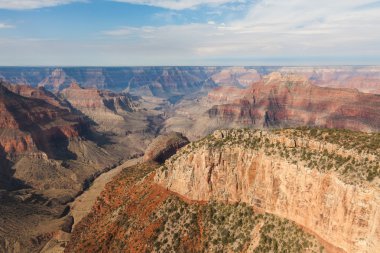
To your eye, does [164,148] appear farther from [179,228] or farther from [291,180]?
[291,180]

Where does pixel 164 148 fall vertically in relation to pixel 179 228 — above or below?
below

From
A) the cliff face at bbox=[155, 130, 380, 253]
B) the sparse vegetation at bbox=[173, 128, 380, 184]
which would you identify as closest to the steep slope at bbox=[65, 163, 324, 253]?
the cliff face at bbox=[155, 130, 380, 253]

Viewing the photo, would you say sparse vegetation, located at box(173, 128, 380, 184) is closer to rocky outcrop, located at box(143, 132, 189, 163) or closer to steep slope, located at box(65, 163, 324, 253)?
steep slope, located at box(65, 163, 324, 253)

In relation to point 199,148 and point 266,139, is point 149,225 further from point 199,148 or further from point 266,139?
point 266,139

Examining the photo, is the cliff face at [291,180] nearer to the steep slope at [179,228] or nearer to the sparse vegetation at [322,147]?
the sparse vegetation at [322,147]

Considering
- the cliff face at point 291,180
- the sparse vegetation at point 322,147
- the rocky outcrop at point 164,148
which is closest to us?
the cliff face at point 291,180

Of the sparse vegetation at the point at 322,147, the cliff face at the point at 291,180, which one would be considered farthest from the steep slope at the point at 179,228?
the sparse vegetation at the point at 322,147

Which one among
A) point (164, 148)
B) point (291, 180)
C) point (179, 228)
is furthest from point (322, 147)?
point (164, 148)

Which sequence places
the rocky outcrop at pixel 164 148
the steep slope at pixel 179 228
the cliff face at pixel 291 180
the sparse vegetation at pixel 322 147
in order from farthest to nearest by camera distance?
the rocky outcrop at pixel 164 148
the steep slope at pixel 179 228
the sparse vegetation at pixel 322 147
the cliff face at pixel 291 180
